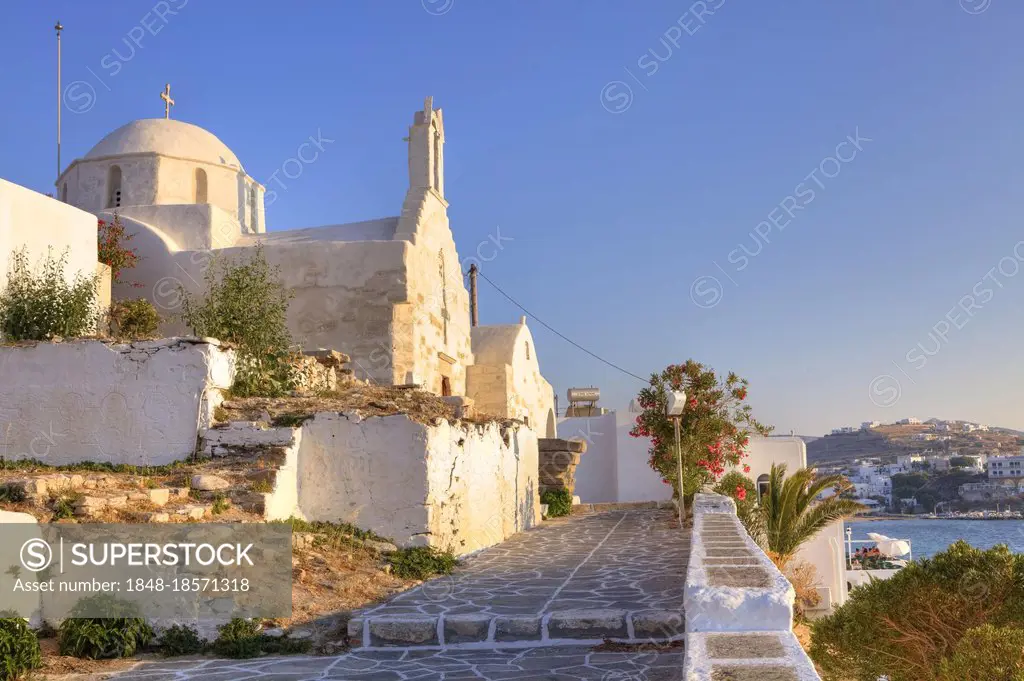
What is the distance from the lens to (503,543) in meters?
11.7

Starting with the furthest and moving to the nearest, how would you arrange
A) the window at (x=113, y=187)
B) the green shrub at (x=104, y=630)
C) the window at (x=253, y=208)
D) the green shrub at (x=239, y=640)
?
the window at (x=253, y=208)
the window at (x=113, y=187)
the green shrub at (x=239, y=640)
the green shrub at (x=104, y=630)

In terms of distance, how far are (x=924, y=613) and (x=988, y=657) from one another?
1.70m

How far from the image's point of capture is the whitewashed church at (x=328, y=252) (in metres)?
16.3

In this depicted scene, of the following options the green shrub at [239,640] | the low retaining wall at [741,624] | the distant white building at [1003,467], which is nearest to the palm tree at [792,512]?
the green shrub at [239,640]

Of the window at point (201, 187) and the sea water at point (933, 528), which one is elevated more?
the window at point (201, 187)

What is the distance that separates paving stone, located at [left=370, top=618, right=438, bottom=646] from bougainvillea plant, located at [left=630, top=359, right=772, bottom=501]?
29.5 ft

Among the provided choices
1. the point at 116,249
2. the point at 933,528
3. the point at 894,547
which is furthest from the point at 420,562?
the point at 933,528

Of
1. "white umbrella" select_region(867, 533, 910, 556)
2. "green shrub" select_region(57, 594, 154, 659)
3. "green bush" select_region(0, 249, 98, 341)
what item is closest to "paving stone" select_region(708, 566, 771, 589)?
"green shrub" select_region(57, 594, 154, 659)

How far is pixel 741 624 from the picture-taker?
3686 mm

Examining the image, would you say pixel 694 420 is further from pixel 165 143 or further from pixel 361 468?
pixel 165 143

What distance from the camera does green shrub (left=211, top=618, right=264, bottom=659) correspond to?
6168mm

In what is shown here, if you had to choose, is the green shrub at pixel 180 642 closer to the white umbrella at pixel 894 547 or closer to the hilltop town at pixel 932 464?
the white umbrella at pixel 894 547

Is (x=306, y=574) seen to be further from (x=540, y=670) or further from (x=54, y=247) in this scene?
(x=54, y=247)

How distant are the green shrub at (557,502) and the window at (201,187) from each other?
9627 mm
